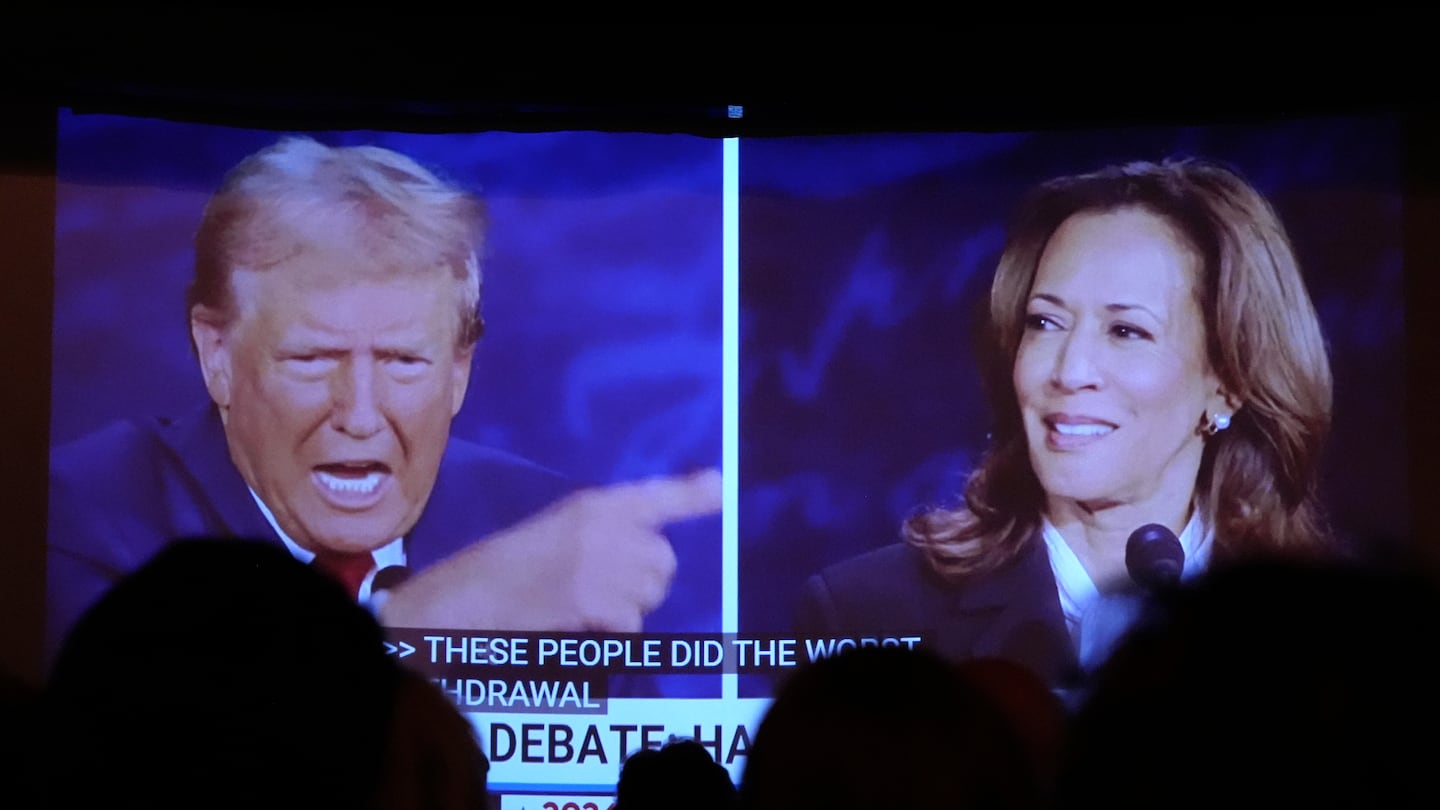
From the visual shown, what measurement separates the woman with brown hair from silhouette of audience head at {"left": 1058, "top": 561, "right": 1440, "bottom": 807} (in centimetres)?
311

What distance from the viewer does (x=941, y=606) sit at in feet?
12.2

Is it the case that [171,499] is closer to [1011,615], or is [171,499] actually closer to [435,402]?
[435,402]

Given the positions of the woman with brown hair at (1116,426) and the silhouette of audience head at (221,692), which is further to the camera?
Result: the woman with brown hair at (1116,426)

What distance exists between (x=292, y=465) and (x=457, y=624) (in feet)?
1.94

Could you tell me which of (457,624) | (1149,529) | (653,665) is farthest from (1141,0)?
(457,624)

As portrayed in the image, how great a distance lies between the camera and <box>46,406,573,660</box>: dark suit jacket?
3.66 metres

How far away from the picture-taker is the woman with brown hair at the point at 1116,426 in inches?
146

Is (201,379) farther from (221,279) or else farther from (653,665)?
(653,665)

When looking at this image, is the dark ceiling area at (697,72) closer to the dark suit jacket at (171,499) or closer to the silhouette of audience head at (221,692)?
the dark suit jacket at (171,499)

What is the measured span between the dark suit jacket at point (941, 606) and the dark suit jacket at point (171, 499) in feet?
2.45

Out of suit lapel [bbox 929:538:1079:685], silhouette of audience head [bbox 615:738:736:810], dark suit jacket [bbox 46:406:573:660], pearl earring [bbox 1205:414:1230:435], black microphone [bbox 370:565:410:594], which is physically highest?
pearl earring [bbox 1205:414:1230:435]

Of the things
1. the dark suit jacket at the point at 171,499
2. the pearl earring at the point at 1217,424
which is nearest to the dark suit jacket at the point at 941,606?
the pearl earring at the point at 1217,424

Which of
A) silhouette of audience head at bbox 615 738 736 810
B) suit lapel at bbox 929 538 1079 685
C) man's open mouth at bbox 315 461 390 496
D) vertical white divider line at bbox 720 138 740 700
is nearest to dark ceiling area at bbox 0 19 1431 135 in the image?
vertical white divider line at bbox 720 138 740 700

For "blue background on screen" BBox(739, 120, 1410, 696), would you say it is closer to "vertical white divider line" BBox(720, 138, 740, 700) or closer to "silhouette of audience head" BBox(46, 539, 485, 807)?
"vertical white divider line" BBox(720, 138, 740, 700)
